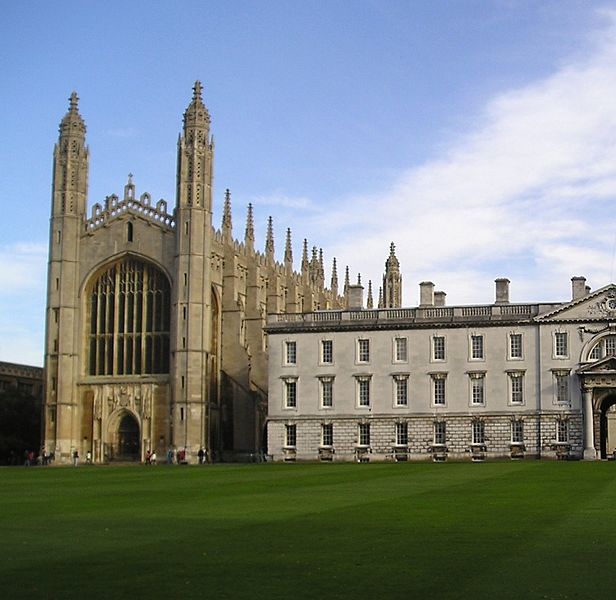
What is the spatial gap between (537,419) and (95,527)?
5261 cm

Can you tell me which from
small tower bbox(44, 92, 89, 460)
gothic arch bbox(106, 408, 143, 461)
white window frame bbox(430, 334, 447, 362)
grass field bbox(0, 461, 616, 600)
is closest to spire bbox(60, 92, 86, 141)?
small tower bbox(44, 92, 89, 460)

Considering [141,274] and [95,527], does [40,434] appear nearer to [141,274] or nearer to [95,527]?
[141,274]

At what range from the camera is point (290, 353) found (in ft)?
242

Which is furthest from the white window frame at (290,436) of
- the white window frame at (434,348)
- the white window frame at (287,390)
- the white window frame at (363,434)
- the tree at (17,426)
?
the tree at (17,426)

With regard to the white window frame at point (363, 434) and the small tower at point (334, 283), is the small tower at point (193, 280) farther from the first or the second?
the small tower at point (334, 283)

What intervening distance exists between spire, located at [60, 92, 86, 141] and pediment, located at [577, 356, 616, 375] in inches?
1549

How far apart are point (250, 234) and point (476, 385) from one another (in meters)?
27.8

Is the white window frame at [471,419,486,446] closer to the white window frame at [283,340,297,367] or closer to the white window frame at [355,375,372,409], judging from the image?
the white window frame at [355,375,372,409]

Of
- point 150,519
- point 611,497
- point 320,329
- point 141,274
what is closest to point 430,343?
point 320,329

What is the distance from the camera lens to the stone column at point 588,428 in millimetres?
66500

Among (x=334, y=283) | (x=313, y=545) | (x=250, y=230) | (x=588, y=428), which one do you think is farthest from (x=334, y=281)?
(x=313, y=545)

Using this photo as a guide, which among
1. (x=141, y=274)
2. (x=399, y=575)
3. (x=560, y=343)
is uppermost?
(x=141, y=274)

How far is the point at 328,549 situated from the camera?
51.4 feet

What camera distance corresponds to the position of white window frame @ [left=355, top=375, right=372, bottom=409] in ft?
237
